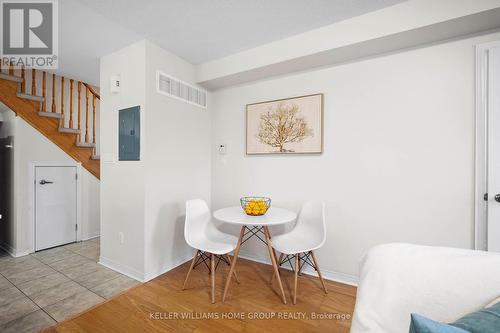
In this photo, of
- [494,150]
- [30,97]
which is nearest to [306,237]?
[494,150]

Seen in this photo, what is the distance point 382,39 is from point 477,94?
2.84ft

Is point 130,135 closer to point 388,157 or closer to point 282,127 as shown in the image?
point 282,127

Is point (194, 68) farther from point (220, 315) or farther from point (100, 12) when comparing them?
point (220, 315)

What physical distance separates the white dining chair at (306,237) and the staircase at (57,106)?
320 centimetres

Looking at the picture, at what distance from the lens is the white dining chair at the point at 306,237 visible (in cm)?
207

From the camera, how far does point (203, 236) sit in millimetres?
2395

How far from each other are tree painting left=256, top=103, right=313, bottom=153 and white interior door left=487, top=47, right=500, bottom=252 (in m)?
1.42

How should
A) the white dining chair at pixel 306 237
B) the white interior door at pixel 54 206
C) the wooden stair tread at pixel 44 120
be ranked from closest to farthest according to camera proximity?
the white dining chair at pixel 306 237, the wooden stair tread at pixel 44 120, the white interior door at pixel 54 206

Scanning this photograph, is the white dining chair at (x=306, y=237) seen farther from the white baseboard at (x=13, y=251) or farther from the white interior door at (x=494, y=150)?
the white baseboard at (x=13, y=251)

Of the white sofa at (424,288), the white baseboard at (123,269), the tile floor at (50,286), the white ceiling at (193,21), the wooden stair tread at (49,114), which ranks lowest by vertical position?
the tile floor at (50,286)

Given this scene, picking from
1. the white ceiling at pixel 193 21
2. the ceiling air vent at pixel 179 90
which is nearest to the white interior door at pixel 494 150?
the white ceiling at pixel 193 21

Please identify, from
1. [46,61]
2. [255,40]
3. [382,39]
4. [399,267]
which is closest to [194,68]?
[255,40]

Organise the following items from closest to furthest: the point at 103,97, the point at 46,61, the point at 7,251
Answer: the point at 103,97 < the point at 46,61 < the point at 7,251

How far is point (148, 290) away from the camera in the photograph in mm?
2180
